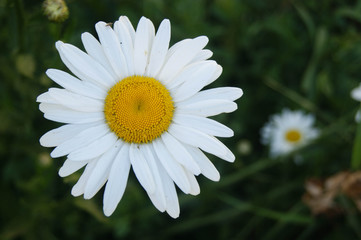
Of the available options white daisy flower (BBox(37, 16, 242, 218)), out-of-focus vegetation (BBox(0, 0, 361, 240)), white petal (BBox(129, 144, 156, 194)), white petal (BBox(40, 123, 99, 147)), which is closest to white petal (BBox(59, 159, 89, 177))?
white daisy flower (BBox(37, 16, 242, 218))

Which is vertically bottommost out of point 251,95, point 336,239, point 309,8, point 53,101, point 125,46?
point 336,239

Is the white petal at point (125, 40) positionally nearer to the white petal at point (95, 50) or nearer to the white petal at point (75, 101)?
the white petal at point (95, 50)

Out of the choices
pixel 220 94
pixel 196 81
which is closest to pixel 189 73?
pixel 196 81

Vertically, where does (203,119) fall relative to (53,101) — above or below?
below

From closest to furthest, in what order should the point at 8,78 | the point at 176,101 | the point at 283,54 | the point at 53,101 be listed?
the point at 53,101 < the point at 176,101 < the point at 8,78 < the point at 283,54

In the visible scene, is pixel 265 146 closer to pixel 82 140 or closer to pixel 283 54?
pixel 283 54

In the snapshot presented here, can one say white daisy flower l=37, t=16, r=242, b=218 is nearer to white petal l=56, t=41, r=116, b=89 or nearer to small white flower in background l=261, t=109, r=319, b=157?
white petal l=56, t=41, r=116, b=89

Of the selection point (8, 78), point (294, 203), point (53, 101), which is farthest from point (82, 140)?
Answer: point (294, 203)

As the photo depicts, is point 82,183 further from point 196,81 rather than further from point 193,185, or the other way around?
point 196,81
